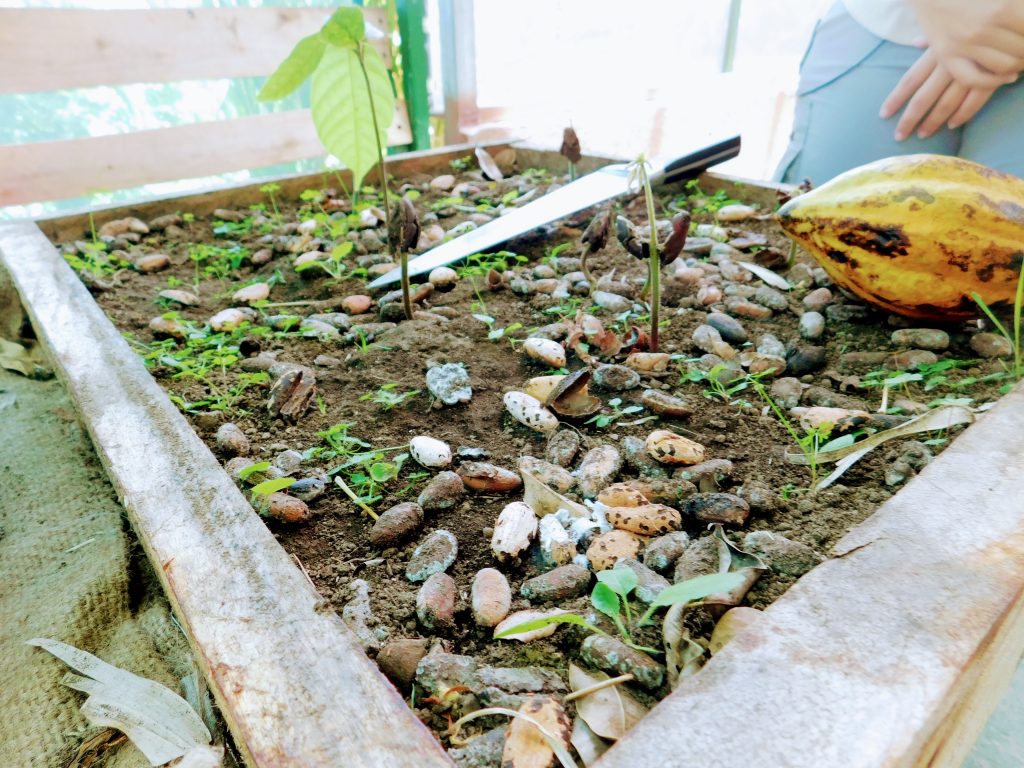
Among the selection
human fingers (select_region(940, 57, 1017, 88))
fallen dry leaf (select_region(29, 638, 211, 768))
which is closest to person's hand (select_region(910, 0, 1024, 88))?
human fingers (select_region(940, 57, 1017, 88))

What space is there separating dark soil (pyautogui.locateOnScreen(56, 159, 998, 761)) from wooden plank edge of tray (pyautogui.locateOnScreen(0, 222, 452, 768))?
82mm

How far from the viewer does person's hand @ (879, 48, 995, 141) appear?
4.21ft

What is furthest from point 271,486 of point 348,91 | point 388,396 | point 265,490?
point 348,91

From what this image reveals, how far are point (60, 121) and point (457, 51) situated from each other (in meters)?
2.35

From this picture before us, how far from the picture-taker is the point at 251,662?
402 millimetres

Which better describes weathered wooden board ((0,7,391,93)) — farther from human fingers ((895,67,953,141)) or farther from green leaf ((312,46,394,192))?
human fingers ((895,67,953,141))

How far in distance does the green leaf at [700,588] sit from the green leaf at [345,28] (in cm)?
88

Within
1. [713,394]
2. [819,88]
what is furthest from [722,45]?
[713,394]

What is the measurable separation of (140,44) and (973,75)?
2.21 m

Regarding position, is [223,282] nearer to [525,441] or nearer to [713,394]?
[525,441]

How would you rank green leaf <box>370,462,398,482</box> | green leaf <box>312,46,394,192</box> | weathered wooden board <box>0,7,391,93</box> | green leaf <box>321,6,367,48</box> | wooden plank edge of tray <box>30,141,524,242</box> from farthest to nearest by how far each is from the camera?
weathered wooden board <box>0,7,391,93</box>, wooden plank edge of tray <box>30,141,524,242</box>, green leaf <box>312,46,394,192</box>, green leaf <box>321,6,367,48</box>, green leaf <box>370,462,398,482</box>

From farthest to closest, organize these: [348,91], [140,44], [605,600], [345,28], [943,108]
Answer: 1. [140,44]
2. [943,108]
3. [348,91]
4. [345,28]
5. [605,600]

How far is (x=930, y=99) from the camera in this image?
1334mm

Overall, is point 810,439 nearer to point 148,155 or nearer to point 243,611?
point 243,611
